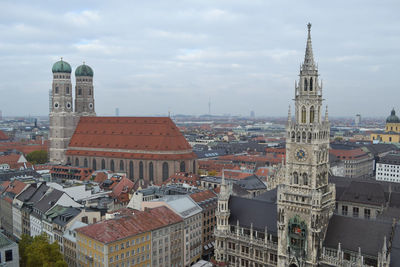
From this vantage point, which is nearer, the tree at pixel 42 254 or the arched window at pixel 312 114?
the arched window at pixel 312 114

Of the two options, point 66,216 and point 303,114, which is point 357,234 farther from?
point 66,216

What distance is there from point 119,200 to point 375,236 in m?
75.6

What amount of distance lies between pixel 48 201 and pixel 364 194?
82.6 meters

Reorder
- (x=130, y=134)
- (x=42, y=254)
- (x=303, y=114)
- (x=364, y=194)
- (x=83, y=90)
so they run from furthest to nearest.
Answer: (x=83, y=90) < (x=130, y=134) < (x=364, y=194) < (x=42, y=254) < (x=303, y=114)

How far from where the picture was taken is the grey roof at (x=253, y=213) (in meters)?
75.6

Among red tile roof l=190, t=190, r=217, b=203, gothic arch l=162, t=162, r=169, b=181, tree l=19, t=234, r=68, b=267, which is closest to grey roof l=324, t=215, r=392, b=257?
red tile roof l=190, t=190, r=217, b=203

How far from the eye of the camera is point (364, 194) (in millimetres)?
101500

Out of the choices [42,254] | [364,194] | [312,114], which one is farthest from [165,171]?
[312,114]

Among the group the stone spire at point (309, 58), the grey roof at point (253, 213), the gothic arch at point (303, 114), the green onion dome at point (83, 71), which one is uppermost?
the green onion dome at point (83, 71)

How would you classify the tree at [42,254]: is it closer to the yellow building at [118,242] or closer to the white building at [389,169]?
the yellow building at [118,242]

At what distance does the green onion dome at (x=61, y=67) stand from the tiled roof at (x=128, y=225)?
118 metres

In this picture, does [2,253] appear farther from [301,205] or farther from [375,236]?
[375,236]

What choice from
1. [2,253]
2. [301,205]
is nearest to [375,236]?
[301,205]

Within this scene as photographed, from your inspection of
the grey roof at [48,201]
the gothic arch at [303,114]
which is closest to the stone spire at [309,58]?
the gothic arch at [303,114]
